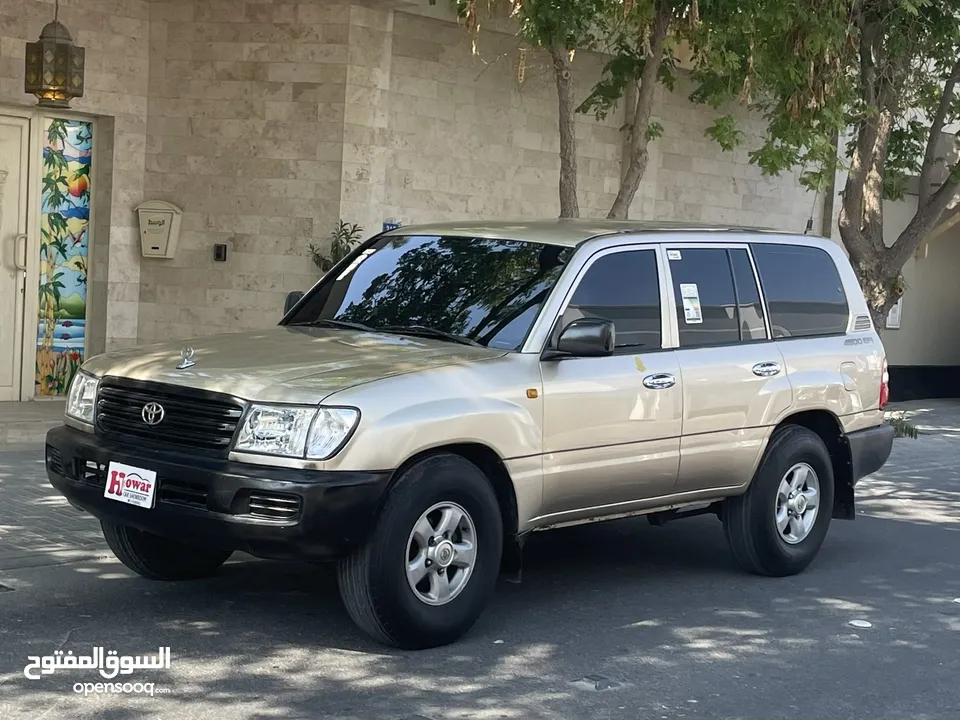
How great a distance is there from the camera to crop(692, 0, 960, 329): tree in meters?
11.9

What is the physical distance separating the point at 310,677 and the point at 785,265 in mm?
4020

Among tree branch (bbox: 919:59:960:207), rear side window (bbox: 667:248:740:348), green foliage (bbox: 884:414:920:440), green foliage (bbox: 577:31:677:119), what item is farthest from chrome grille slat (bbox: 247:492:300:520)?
tree branch (bbox: 919:59:960:207)

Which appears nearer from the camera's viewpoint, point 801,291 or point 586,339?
point 586,339

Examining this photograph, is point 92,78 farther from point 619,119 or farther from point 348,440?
point 348,440

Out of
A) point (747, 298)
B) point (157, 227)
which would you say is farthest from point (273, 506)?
point (157, 227)

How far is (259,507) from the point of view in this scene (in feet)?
18.1

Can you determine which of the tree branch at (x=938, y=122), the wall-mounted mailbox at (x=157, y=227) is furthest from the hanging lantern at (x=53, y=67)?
the tree branch at (x=938, y=122)

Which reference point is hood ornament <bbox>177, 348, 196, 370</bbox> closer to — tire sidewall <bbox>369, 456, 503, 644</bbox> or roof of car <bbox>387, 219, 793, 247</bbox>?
tire sidewall <bbox>369, 456, 503, 644</bbox>

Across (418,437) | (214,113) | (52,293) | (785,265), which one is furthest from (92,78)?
(418,437)

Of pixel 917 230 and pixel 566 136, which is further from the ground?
pixel 566 136

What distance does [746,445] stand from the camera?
24.5 feet

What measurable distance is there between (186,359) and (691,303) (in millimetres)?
2769

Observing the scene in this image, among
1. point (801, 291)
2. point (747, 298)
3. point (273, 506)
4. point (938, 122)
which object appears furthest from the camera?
point (938, 122)

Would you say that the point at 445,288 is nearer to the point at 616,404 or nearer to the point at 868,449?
the point at 616,404
